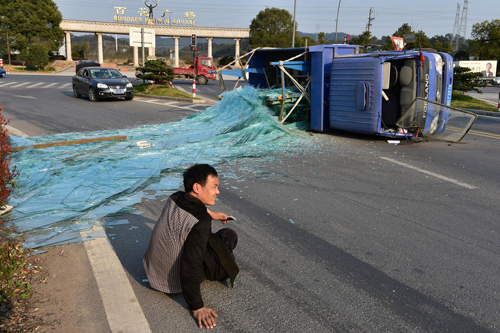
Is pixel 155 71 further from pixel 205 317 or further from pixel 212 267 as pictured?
pixel 205 317

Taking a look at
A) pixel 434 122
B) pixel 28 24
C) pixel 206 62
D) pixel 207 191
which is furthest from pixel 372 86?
pixel 28 24

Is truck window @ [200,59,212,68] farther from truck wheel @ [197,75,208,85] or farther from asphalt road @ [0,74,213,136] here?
asphalt road @ [0,74,213,136]

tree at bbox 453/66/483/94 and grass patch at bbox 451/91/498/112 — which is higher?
tree at bbox 453/66/483/94

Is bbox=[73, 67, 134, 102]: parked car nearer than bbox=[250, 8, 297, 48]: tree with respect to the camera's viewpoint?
Yes

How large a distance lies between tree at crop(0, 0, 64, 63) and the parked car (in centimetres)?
5115

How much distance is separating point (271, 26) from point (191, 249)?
64.3m

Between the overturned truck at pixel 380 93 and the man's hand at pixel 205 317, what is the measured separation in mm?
7794

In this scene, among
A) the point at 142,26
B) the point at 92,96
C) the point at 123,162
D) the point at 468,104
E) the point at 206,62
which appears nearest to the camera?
the point at 123,162

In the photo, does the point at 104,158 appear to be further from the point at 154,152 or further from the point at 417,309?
the point at 417,309

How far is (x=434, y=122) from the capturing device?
9734 millimetres

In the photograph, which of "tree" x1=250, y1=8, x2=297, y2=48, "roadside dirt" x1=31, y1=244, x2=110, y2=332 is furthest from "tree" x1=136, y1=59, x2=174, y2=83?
"tree" x1=250, y1=8, x2=297, y2=48

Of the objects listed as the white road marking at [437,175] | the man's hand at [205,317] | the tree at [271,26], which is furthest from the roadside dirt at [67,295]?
the tree at [271,26]

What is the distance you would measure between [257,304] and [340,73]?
8.07 m

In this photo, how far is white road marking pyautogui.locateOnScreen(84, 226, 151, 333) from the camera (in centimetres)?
301
